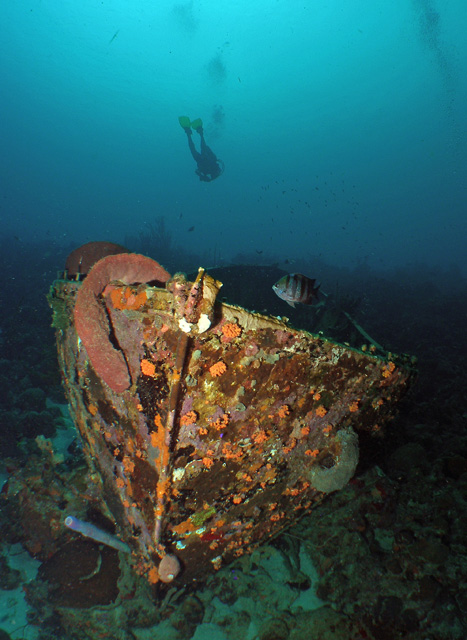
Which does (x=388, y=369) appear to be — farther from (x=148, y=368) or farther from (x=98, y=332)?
(x=98, y=332)

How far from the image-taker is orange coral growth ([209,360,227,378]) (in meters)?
2.00

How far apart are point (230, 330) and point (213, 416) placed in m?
0.70

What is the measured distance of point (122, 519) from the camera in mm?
3139

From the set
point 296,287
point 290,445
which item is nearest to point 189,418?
point 290,445

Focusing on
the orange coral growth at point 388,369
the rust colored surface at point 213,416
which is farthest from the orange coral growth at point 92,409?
the orange coral growth at point 388,369

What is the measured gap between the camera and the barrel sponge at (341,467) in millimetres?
2738

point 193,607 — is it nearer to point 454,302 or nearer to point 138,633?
point 138,633

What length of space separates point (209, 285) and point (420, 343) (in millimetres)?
9054

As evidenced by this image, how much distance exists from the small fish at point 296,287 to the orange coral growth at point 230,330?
204cm

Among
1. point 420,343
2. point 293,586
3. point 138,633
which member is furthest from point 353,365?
point 420,343

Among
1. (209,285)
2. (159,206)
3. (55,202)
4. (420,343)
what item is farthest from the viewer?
(159,206)

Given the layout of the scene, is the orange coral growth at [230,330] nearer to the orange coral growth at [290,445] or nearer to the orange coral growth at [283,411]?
the orange coral growth at [283,411]

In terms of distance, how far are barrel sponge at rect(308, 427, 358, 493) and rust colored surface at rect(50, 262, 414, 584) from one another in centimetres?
1

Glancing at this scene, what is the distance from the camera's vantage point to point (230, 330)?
191 cm
